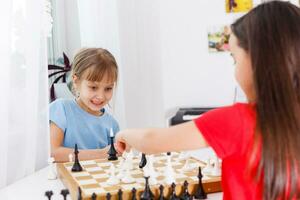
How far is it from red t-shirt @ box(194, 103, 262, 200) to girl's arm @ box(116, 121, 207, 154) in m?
0.02

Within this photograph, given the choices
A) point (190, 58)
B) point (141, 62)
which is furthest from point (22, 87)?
point (190, 58)

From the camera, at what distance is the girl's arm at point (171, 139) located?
1.02m

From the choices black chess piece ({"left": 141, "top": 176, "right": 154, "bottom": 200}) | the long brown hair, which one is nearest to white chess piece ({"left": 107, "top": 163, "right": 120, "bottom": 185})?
black chess piece ({"left": 141, "top": 176, "right": 154, "bottom": 200})

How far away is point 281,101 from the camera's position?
961 millimetres

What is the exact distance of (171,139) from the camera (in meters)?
1.04

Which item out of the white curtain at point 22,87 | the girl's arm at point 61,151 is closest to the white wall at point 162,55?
the girl's arm at point 61,151

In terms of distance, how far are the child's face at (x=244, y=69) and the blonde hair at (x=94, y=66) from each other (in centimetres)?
116

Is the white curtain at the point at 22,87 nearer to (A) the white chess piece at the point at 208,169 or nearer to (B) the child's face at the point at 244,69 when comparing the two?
(A) the white chess piece at the point at 208,169

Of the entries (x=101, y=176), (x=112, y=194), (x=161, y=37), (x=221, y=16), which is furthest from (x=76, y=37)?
(x=112, y=194)

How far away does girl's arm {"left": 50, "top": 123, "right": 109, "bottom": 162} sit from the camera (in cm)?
192

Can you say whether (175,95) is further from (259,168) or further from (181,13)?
(259,168)

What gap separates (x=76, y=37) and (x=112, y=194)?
2.20 metres

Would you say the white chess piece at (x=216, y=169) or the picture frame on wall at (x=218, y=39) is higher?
the picture frame on wall at (x=218, y=39)

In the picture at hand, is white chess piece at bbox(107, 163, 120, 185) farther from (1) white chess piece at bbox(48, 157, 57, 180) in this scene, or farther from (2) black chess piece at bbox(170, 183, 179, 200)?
(1) white chess piece at bbox(48, 157, 57, 180)
